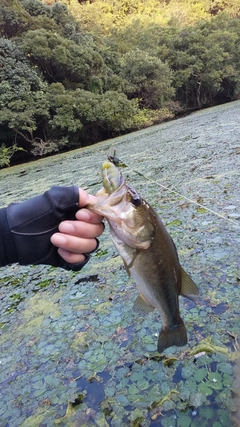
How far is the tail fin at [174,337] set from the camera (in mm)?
1837

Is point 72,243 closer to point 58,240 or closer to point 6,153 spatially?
point 58,240

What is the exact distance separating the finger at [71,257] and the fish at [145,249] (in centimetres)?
25

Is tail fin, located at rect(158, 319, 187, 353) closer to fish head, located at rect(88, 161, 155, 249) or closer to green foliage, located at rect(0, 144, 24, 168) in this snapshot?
fish head, located at rect(88, 161, 155, 249)

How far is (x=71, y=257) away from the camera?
1726 mm

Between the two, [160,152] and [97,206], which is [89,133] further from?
[97,206]

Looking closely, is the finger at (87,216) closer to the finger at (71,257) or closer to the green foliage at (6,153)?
the finger at (71,257)

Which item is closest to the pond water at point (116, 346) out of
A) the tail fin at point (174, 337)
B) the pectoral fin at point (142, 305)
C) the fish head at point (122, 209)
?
the tail fin at point (174, 337)

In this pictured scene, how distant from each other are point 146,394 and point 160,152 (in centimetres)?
1107

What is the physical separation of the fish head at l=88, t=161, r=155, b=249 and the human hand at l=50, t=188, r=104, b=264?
3.5 inches

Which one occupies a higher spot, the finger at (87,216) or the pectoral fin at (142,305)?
the finger at (87,216)

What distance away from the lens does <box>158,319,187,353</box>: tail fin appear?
184 centimetres

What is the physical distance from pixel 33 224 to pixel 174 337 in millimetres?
946

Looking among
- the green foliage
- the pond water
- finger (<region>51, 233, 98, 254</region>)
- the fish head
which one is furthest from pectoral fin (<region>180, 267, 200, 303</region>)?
the green foliage

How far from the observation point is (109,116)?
23.8 metres
